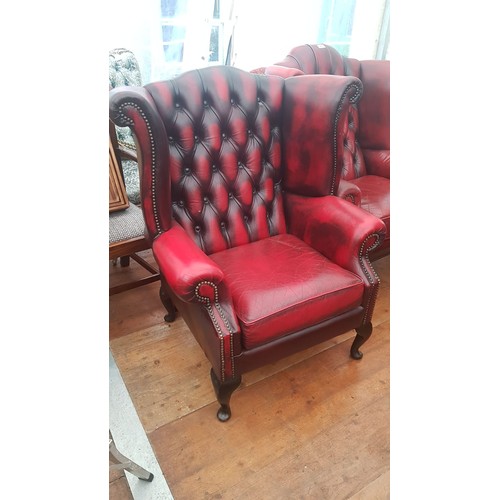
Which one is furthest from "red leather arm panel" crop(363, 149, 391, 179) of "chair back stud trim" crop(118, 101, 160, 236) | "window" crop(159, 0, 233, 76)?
"chair back stud trim" crop(118, 101, 160, 236)

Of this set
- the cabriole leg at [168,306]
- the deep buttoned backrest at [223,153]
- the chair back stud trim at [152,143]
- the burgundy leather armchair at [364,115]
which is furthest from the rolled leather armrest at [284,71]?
the cabriole leg at [168,306]

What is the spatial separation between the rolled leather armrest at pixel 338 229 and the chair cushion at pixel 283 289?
5 cm

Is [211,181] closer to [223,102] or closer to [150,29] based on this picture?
[223,102]

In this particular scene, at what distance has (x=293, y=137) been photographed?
1657mm

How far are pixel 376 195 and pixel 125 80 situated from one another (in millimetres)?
1691

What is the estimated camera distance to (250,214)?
5.75 ft

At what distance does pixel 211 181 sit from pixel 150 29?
1.49 meters

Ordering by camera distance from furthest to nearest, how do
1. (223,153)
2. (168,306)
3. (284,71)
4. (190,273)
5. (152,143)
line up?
(284,71) < (168,306) < (223,153) < (152,143) < (190,273)

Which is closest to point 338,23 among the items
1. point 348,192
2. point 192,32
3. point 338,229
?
point 192,32

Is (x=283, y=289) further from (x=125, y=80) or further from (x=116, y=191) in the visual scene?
(x=125, y=80)

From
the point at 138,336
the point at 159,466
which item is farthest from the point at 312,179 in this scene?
the point at 159,466

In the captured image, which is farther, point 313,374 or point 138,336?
point 138,336

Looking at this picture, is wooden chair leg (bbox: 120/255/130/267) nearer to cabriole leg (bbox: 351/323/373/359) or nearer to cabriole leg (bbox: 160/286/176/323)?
cabriole leg (bbox: 160/286/176/323)

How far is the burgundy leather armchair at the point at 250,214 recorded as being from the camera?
4.09 ft
